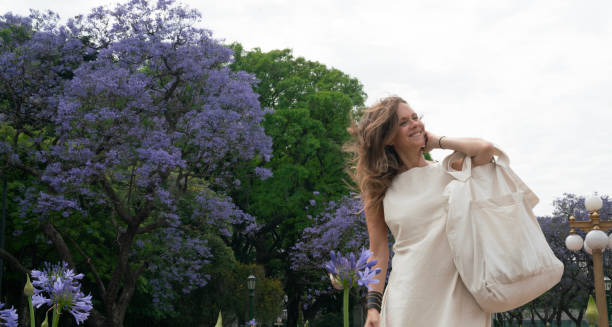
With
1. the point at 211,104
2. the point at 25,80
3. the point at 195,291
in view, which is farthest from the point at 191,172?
the point at 195,291

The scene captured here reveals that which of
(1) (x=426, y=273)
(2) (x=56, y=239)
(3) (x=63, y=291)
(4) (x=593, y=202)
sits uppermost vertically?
(2) (x=56, y=239)

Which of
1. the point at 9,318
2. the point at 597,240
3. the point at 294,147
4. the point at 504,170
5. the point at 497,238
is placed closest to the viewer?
the point at 9,318

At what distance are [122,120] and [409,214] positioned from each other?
614 inches

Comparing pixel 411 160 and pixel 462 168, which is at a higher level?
pixel 411 160

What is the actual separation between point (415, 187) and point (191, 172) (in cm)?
1723

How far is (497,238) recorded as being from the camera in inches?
101

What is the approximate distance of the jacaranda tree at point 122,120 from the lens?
17.3 meters

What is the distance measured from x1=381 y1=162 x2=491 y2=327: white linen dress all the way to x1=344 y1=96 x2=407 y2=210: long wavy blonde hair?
0.21 m

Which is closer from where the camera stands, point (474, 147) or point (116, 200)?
point (474, 147)

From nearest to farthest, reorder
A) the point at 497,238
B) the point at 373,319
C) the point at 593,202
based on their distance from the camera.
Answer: the point at 497,238, the point at 373,319, the point at 593,202

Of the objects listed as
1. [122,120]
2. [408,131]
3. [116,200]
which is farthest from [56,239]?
[408,131]

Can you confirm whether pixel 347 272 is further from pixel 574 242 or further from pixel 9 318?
pixel 574 242

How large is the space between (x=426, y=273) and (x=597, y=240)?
30.3 feet

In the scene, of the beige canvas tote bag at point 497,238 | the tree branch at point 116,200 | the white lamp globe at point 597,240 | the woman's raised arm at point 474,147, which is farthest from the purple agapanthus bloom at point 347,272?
the tree branch at point 116,200
